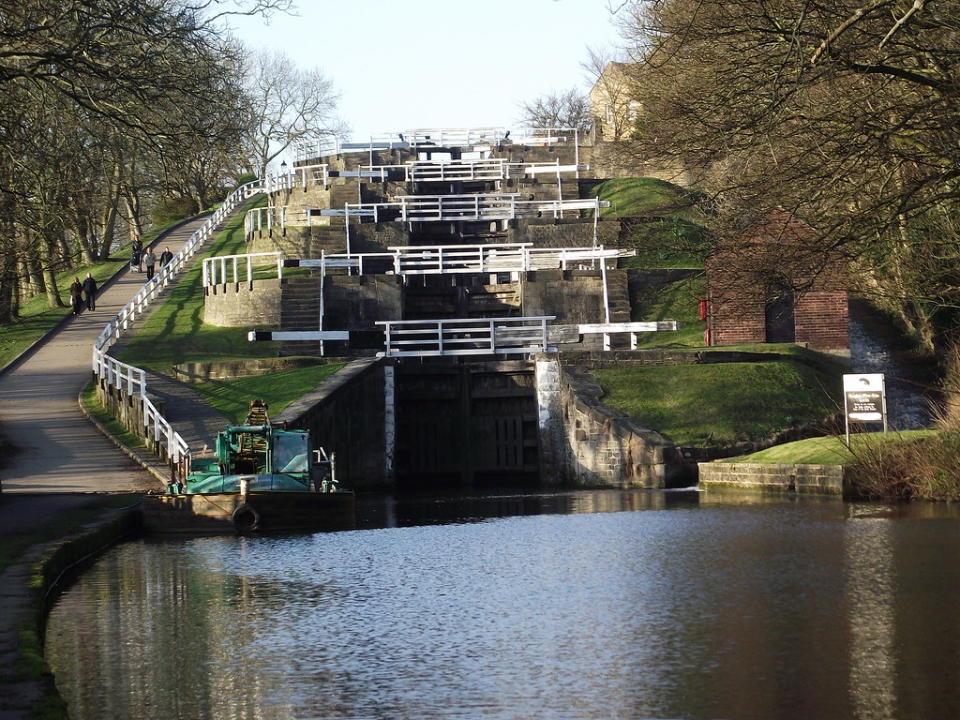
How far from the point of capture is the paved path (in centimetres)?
2872

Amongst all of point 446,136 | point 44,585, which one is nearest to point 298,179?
point 446,136

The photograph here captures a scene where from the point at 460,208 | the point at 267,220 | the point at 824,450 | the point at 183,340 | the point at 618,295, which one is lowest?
the point at 824,450

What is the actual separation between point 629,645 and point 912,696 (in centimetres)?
287

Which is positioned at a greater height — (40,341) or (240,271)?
(240,271)

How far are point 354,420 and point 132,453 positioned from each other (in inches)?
242

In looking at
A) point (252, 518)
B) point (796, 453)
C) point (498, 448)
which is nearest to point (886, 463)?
point (796, 453)

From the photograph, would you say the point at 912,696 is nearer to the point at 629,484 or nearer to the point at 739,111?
the point at 739,111

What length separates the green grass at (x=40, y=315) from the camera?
49.1 m

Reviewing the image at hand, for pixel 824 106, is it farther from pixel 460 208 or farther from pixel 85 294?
pixel 460 208

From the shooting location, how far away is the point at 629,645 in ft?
40.8

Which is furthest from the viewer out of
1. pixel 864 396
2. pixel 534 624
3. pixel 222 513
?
pixel 864 396

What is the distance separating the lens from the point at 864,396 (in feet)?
93.8

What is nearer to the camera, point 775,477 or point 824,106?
point 824,106

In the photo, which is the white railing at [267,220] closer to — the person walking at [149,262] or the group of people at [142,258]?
the group of people at [142,258]
